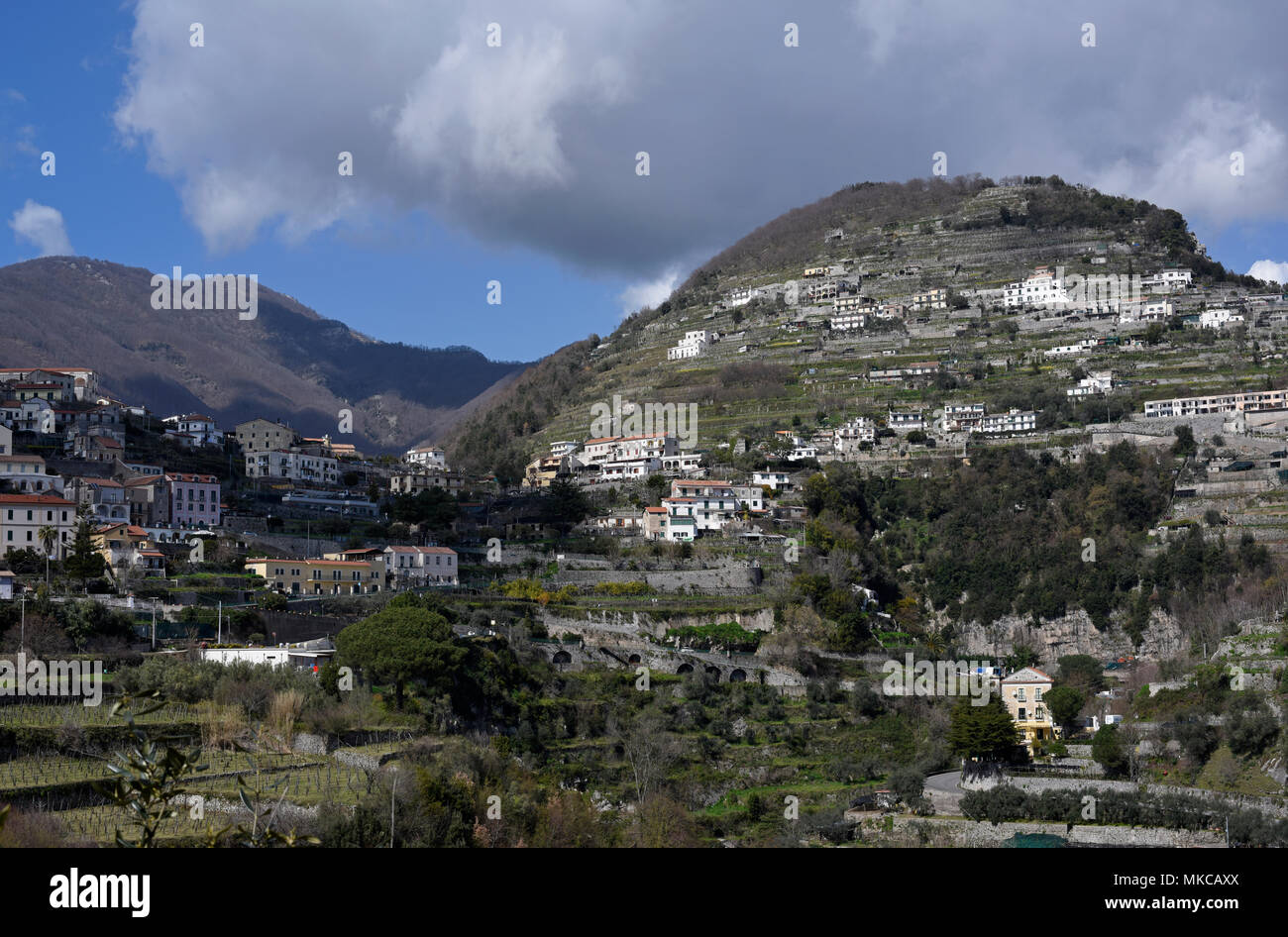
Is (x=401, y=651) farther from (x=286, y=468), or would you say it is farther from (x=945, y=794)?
(x=286, y=468)

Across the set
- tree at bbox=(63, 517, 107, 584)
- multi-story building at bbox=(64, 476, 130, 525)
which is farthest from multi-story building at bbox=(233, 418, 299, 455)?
tree at bbox=(63, 517, 107, 584)

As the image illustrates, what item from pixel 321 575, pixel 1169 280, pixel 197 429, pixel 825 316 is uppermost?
pixel 1169 280

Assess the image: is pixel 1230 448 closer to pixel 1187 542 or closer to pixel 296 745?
pixel 1187 542

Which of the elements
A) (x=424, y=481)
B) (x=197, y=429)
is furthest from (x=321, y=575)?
(x=197, y=429)

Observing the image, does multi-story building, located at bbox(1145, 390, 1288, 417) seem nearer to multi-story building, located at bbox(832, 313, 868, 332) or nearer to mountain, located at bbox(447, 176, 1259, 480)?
mountain, located at bbox(447, 176, 1259, 480)

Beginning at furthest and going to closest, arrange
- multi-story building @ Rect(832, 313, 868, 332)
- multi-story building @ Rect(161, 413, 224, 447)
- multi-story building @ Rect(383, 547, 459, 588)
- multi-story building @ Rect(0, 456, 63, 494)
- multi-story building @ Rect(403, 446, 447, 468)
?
multi-story building @ Rect(832, 313, 868, 332), multi-story building @ Rect(403, 446, 447, 468), multi-story building @ Rect(161, 413, 224, 447), multi-story building @ Rect(0, 456, 63, 494), multi-story building @ Rect(383, 547, 459, 588)

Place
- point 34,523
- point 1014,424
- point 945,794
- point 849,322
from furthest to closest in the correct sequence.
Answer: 1. point 849,322
2. point 1014,424
3. point 34,523
4. point 945,794

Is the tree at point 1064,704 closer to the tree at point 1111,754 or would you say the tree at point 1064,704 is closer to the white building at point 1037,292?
the tree at point 1111,754
